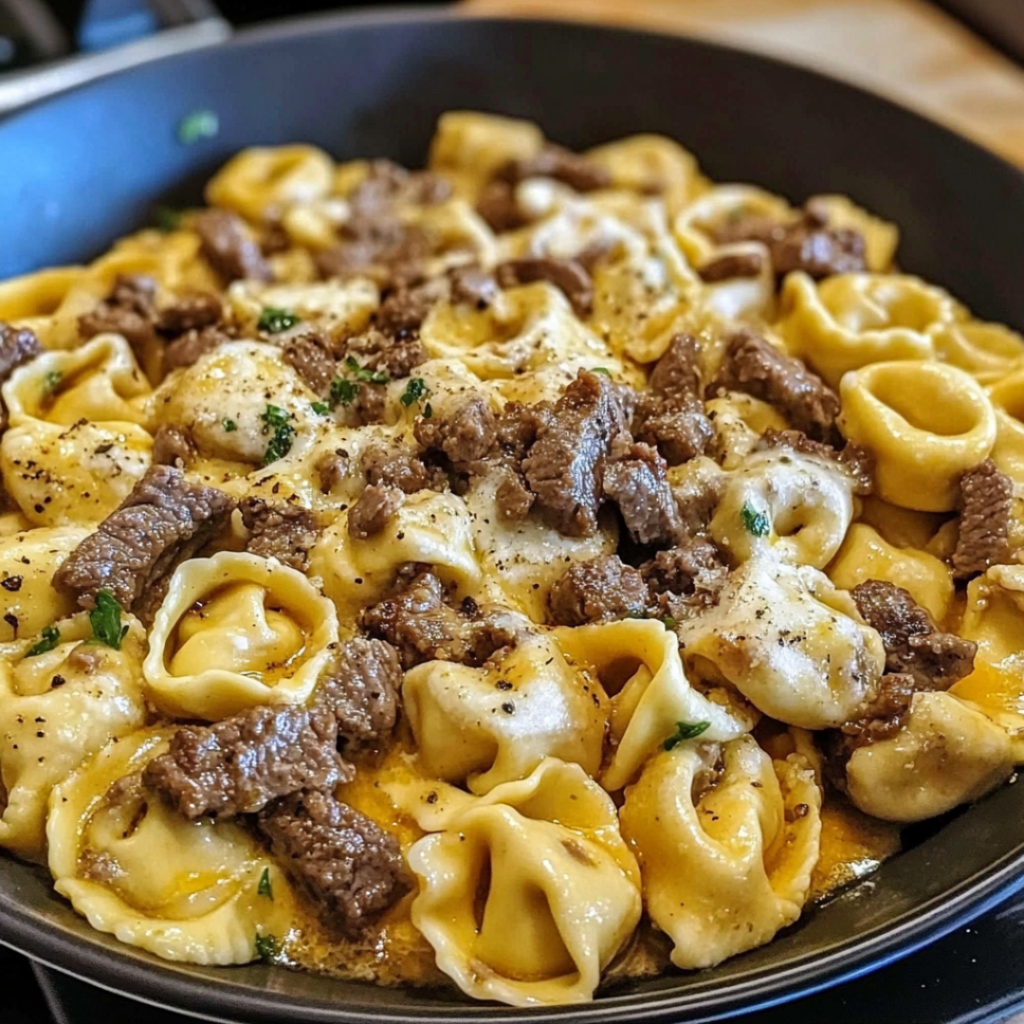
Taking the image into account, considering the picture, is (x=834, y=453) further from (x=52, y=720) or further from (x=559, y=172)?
(x=52, y=720)

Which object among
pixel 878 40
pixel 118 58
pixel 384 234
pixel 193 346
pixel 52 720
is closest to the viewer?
pixel 52 720

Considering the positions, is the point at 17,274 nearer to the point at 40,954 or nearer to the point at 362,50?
the point at 362,50

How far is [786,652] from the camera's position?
10.3ft

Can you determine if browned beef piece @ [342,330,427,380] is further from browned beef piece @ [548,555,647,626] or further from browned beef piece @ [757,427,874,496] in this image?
browned beef piece @ [757,427,874,496]

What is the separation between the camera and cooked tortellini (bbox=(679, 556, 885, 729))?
314 centimetres

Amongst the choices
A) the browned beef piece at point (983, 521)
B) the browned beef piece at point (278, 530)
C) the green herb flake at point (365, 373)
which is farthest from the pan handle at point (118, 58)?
the browned beef piece at point (983, 521)

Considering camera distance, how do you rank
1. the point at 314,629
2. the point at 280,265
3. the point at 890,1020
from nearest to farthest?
the point at 890,1020, the point at 314,629, the point at 280,265

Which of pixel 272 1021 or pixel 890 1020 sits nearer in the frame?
pixel 272 1021

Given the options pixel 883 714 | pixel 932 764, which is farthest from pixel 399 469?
pixel 932 764

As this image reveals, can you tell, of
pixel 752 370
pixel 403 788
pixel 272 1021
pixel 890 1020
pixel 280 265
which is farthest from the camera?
pixel 280 265

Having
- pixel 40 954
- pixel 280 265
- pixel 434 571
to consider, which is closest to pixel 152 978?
pixel 40 954

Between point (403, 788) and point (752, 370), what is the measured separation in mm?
1810

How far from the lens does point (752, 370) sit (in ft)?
13.0

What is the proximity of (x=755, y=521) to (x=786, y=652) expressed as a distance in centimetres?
50
